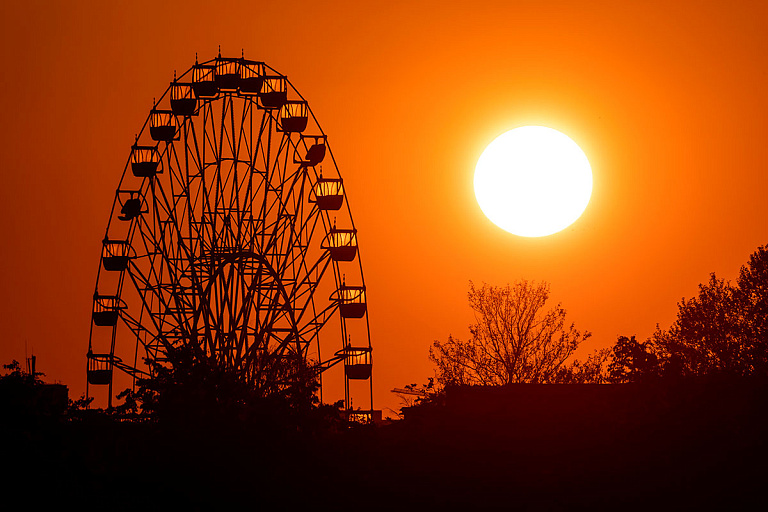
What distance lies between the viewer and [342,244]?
5381cm

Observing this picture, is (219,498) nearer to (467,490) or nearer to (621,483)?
(467,490)

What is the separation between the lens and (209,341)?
4834cm

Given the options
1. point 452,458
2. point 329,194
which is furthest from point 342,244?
point 452,458

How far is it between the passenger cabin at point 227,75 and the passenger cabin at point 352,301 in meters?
8.44

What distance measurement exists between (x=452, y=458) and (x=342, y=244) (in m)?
21.9

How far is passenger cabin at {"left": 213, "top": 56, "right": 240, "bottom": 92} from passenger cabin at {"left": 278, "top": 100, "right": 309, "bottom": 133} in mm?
1996

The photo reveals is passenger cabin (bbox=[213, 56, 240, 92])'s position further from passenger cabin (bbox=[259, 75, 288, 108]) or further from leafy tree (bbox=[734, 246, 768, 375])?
leafy tree (bbox=[734, 246, 768, 375])

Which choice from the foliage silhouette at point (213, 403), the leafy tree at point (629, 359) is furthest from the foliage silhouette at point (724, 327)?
the foliage silhouette at point (213, 403)

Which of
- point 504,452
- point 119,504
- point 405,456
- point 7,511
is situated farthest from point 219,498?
point 504,452

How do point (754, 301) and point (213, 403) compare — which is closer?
point (213, 403)

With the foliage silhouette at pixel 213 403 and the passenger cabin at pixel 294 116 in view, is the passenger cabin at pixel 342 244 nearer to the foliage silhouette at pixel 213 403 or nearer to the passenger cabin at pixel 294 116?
the passenger cabin at pixel 294 116

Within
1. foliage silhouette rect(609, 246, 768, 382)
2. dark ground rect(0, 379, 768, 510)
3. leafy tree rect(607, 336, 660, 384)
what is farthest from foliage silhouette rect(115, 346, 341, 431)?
foliage silhouette rect(609, 246, 768, 382)

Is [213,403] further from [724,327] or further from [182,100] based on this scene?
[724,327]

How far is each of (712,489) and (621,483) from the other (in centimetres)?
191
